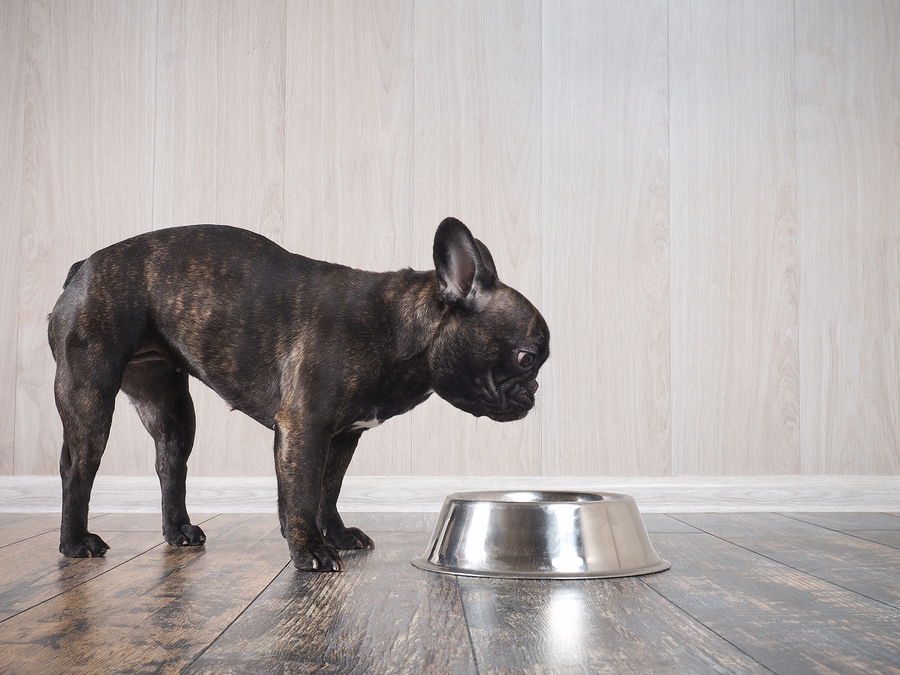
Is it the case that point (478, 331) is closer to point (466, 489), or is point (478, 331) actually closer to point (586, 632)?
point (586, 632)

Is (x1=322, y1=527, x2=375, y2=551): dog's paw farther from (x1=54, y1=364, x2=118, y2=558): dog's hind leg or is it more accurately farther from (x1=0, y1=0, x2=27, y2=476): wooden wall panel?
(x1=0, y1=0, x2=27, y2=476): wooden wall panel

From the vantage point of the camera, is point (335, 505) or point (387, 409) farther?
point (335, 505)

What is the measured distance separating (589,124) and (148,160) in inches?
66.2

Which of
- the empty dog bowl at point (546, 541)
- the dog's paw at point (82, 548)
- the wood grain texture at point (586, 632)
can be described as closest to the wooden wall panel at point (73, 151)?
the dog's paw at point (82, 548)

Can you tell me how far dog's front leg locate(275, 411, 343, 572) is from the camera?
1.60 meters

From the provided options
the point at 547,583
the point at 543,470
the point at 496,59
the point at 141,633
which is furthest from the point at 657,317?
the point at 141,633

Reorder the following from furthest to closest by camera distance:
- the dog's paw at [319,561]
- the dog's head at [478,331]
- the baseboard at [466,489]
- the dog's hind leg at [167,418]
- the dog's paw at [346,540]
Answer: the baseboard at [466,489], the dog's hind leg at [167,418], the dog's paw at [346,540], the dog's head at [478,331], the dog's paw at [319,561]

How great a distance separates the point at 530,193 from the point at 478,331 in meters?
1.38

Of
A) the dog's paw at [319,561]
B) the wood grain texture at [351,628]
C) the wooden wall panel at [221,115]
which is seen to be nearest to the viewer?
the wood grain texture at [351,628]

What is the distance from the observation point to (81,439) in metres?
1.77

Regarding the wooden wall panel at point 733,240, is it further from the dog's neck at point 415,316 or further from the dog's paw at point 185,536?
the dog's paw at point 185,536

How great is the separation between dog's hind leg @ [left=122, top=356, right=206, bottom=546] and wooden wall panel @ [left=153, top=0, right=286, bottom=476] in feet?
2.77

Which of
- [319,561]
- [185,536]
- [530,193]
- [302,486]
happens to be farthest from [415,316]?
[530,193]

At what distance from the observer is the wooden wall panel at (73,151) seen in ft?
9.39
